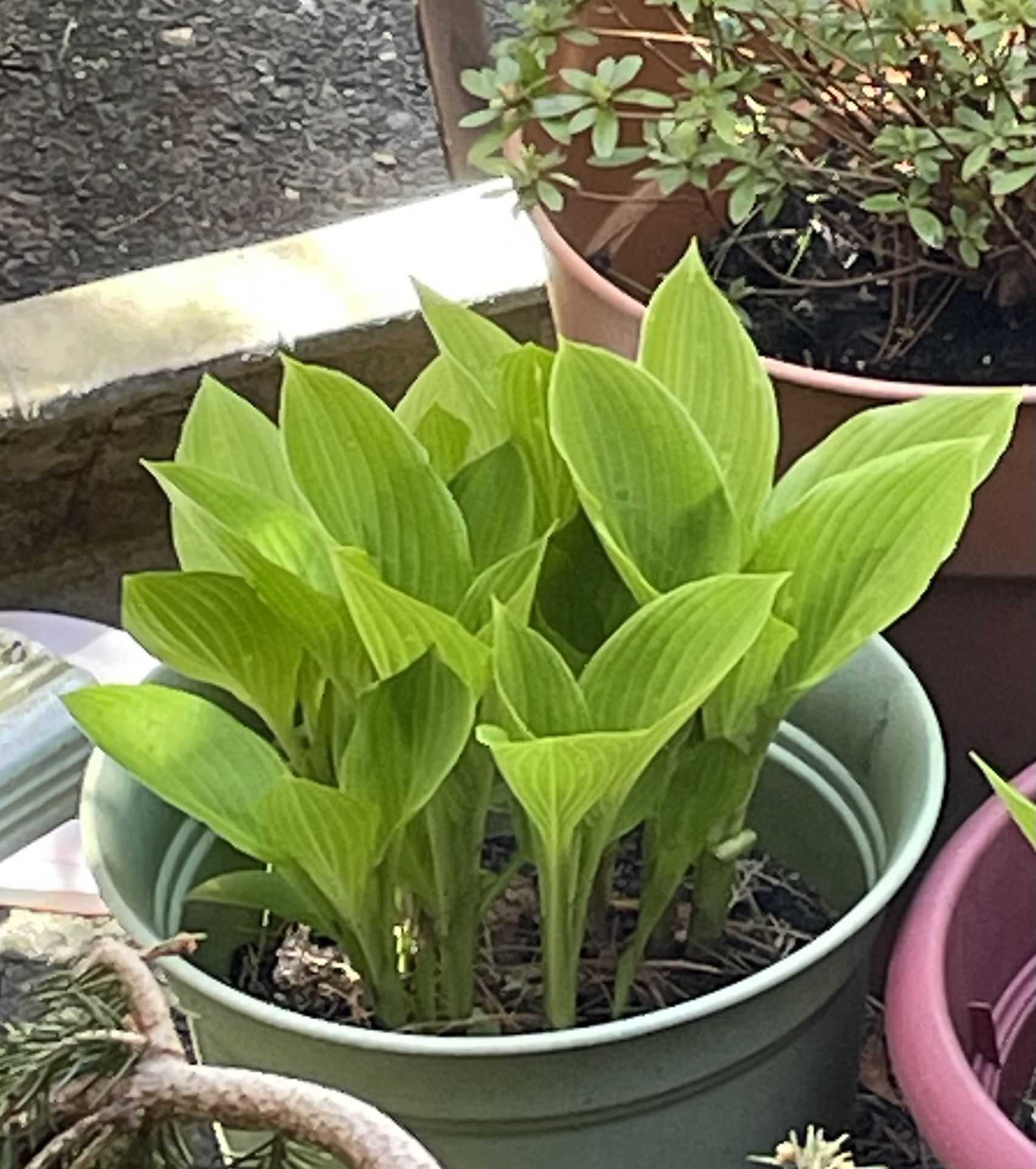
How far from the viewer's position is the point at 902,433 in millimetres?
854

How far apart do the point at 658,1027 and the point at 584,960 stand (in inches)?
6.6

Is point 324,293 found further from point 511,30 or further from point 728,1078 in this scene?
point 728,1078

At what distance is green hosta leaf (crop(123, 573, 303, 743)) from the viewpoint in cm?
81

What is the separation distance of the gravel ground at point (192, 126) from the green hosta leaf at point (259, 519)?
1160 millimetres

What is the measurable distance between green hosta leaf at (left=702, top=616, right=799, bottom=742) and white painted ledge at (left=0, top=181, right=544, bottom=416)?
0.71 m

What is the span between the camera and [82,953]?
2.32 feet

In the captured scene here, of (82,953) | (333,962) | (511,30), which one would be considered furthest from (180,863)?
(511,30)

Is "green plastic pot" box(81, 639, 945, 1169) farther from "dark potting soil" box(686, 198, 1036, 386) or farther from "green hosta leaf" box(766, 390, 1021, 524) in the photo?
"dark potting soil" box(686, 198, 1036, 386)

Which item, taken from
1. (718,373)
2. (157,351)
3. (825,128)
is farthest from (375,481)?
(157,351)

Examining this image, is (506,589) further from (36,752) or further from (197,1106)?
(36,752)

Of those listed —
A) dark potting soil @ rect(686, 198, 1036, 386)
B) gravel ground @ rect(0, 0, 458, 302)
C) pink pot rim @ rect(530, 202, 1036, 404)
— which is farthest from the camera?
gravel ground @ rect(0, 0, 458, 302)

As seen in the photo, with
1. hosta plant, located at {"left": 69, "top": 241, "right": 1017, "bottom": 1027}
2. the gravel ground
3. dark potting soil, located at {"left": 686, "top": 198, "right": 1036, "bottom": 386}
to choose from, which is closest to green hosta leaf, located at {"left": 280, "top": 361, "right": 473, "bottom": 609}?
hosta plant, located at {"left": 69, "top": 241, "right": 1017, "bottom": 1027}

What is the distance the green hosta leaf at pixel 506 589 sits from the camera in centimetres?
80

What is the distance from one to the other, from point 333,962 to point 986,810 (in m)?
0.32
